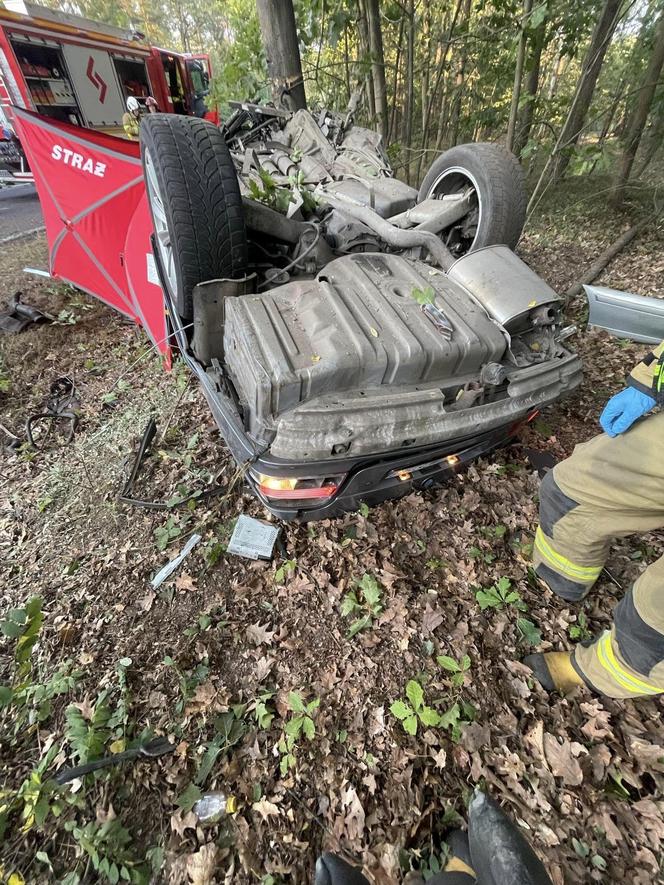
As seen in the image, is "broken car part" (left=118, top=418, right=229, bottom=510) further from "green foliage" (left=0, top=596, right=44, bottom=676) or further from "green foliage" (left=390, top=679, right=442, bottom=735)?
"green foliage" (left=390, top=679, right=442, bottom=735)

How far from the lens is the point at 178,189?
231 cm

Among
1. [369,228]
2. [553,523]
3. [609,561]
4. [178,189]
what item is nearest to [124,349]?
[178,189]

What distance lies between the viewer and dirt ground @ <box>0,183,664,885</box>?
4.91 feet

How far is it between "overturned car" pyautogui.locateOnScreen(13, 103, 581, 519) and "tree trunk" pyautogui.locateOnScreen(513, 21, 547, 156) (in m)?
2.58

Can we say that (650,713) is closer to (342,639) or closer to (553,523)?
(553,523)

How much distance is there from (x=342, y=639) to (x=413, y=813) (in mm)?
678

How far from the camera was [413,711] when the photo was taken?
1751mm

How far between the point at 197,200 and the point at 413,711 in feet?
9.24

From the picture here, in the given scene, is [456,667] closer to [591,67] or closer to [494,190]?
[494,190]

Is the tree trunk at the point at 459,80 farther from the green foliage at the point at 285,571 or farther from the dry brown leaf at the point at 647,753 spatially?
the dry brown leaf at the point at 647,753

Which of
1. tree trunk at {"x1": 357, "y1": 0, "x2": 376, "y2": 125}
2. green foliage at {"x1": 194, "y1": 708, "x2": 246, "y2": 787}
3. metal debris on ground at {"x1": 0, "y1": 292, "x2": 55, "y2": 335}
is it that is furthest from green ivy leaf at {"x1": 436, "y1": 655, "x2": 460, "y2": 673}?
tree trunk at {"x1": 357, "y1": 0, "x2": 376, "y2": 125}

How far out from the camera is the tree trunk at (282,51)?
197 inches

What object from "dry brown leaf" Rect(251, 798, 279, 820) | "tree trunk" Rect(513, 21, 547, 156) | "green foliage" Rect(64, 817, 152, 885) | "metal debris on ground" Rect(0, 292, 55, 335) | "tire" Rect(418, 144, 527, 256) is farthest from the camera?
"tree trunk" Rect(513, 21, 547, 156)

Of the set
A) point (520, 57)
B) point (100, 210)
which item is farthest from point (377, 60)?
point (100, 210)
